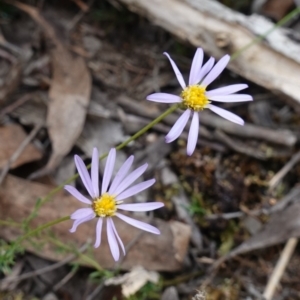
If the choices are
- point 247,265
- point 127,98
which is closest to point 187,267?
point 247,265

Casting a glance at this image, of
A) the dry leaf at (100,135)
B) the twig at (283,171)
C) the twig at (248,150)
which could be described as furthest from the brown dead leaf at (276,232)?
the dry leaf at (100,135)

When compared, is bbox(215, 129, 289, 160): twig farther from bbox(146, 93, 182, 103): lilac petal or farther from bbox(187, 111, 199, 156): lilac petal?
bbox(146, 93, 182, 103): lilac petal

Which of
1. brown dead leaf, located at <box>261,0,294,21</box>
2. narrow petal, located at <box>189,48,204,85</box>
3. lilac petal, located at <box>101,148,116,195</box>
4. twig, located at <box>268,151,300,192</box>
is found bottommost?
lilac petal, located at <box>101,148,116,195</box>

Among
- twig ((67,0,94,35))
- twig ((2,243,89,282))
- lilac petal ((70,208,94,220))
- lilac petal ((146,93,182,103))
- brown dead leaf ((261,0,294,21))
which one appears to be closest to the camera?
lilac petal ((70,208,94,220))

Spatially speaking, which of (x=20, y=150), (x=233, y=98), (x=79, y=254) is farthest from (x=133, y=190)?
(x=20, y=150)

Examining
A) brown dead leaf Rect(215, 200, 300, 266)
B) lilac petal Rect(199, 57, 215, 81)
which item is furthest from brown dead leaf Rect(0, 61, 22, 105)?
brown dead leaf Rect(215, 200, 300, 266)

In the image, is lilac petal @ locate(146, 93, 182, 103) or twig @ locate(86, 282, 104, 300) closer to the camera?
lilac petal @ locate(146, 93, 182, 103)
